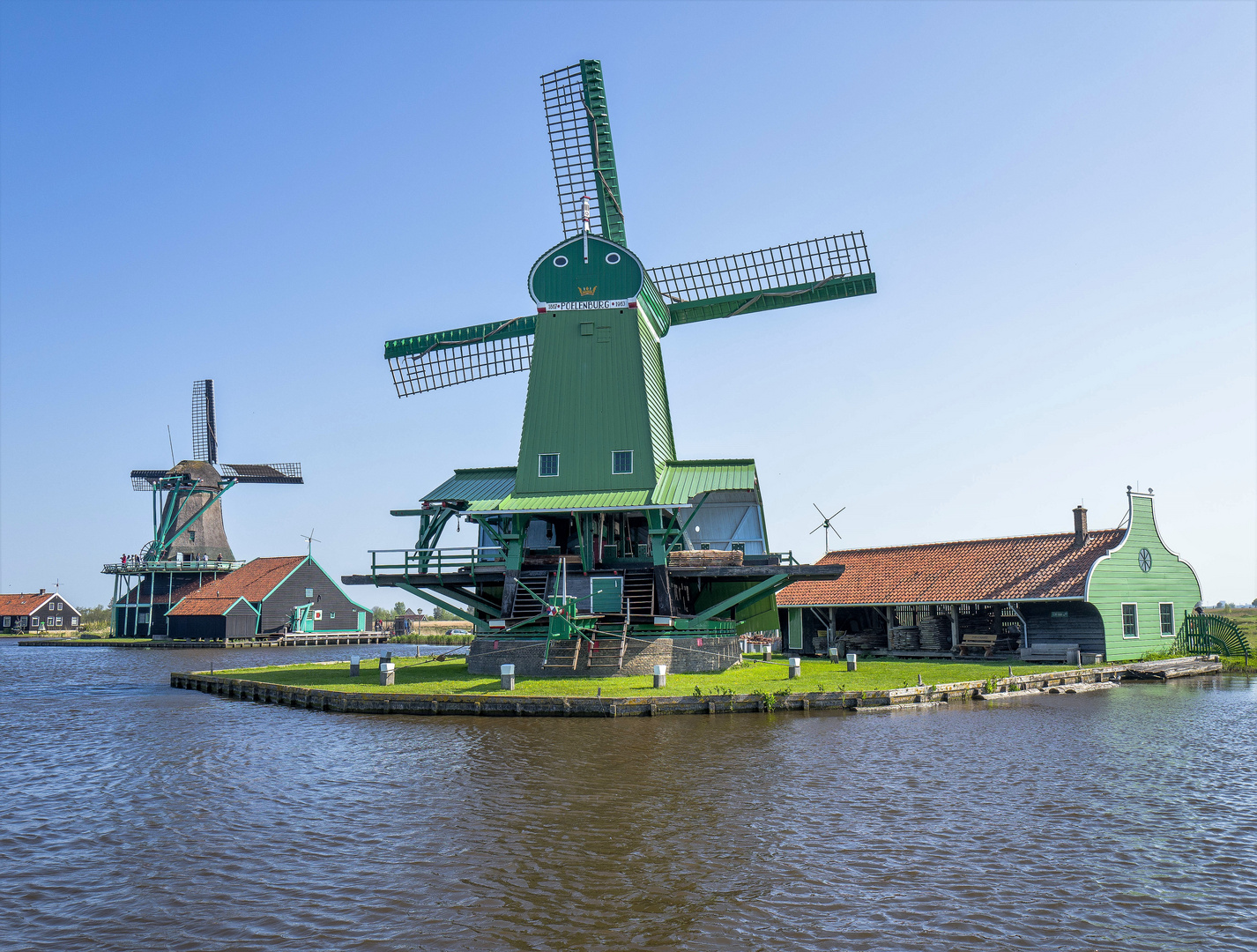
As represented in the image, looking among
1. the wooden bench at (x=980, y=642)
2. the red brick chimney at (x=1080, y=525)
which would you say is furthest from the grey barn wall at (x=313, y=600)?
the red brick chimney at (x=1080, y=525)

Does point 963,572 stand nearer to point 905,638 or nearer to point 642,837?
point 905,638

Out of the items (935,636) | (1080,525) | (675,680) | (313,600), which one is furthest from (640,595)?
(313,600)

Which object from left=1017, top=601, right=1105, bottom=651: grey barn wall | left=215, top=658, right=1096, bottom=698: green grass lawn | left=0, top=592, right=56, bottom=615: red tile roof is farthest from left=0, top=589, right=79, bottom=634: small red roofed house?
left=1017, top=601, right=1105, bottom=651: grey barn wall

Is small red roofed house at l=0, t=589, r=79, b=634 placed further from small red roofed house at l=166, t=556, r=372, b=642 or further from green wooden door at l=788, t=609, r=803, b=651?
green wooden door at l=788, t=609, r=803, b=651

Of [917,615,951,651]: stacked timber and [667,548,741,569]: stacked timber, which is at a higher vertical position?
[667,548,741,569]: stacked timber

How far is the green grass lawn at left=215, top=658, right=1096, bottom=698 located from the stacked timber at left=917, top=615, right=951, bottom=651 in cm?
304

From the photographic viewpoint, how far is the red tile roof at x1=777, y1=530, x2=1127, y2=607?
109 feet

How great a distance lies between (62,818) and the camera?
13.6m

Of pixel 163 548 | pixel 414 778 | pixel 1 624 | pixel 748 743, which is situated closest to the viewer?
pixel 414 778

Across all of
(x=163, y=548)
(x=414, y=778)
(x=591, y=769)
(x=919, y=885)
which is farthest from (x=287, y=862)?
(x=163, y=548)

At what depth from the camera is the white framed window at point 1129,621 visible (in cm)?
3338

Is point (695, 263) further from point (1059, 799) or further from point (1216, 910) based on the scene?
point (1216, 910)

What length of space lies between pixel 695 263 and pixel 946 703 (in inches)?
736

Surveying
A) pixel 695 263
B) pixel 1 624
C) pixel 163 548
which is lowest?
pixel 1 624
